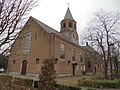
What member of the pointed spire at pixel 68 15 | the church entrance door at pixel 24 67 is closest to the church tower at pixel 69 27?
the pointed spire at pixel 68 15

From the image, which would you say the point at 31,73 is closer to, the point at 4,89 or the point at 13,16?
the point at 4,89

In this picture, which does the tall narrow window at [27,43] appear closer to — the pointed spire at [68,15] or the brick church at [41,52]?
the brick church at [41,52]

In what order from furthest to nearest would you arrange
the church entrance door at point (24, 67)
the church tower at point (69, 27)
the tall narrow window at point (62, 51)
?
the church tower at point (69, 27)
the tall narrow window at point (62, 51)
the church entrance door at point (24, 67)

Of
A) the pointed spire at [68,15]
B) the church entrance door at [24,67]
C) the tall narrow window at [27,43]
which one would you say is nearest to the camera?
the church entrance door at [24,67]

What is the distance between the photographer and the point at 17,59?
1137 inches

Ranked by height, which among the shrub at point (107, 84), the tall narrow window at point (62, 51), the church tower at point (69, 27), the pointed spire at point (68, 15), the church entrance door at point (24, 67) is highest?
the pointed spire at point (68, 15)

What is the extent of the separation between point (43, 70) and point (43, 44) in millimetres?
15510

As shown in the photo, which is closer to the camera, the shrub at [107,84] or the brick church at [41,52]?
the shrub at [107,84]

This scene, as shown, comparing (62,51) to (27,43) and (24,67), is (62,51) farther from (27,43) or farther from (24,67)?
(24,67)

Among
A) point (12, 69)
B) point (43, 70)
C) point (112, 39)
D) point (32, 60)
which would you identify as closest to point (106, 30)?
point (112, 39)

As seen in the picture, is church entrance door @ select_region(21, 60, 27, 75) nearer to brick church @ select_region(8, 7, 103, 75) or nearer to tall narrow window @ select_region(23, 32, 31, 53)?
brick church @ select_region(8, 7, 103, 75)

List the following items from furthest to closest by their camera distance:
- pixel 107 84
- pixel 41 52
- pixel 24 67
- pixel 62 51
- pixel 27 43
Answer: pixel 27 43
pixel 62 51
pixel 24 67
pixel 41 52
pixel 107 84

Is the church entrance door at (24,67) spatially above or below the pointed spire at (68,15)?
below

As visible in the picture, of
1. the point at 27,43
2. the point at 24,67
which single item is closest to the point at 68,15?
the point at 27,43
